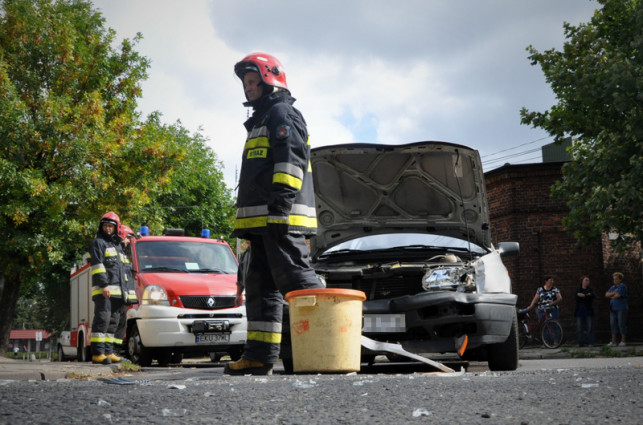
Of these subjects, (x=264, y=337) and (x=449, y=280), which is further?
(x=449, y=280)

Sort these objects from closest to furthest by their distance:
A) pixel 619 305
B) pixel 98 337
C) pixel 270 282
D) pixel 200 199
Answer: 1. pixel 270 282
2. pixel 98 337
3. pixel 619 305
4. pixel 200 199

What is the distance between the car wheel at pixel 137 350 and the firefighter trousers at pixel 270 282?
196 inches

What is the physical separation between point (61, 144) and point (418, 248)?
14.5 m

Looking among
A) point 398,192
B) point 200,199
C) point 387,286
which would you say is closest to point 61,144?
point 398,192

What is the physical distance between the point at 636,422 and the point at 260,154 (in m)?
3.78

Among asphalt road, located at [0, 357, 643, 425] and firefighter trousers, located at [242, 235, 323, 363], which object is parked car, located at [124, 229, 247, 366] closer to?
firefighter trousers, located at [242, 235, 323, 363]

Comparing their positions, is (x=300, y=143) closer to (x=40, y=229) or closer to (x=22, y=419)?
(x=22, y=419)

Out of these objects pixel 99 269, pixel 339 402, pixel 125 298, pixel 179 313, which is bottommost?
pixel 339 402

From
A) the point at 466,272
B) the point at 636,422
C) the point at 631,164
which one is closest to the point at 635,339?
the point at 631,164

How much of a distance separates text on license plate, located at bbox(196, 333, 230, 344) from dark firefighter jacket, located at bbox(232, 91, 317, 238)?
4.62m

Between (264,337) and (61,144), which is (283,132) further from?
(61,144)

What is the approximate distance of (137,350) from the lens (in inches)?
425

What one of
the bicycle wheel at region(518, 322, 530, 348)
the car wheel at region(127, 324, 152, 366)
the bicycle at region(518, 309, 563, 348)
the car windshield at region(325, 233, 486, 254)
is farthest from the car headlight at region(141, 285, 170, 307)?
the bicycle wheel at region(518, 322, 530, 348)

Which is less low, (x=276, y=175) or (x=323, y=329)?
(x=276, y=175)
